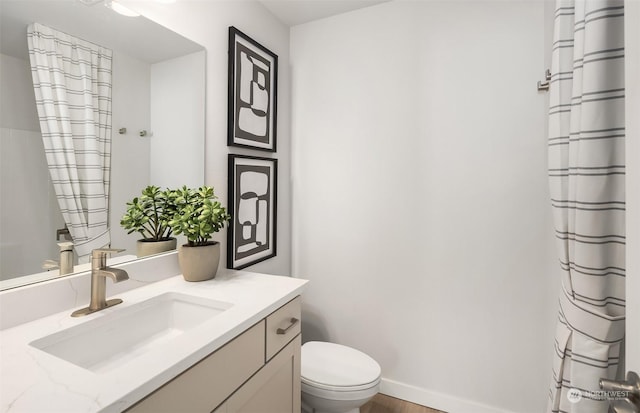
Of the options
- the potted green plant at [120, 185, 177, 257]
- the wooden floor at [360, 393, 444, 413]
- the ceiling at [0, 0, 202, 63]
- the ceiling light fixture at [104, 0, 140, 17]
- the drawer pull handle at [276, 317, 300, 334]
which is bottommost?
the wooden floor at [360, 393, 444, 413]

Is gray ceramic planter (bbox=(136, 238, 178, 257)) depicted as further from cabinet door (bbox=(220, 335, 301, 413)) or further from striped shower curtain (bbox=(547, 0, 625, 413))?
striped shower curtain (bbox=(547, 0, 625, 413))

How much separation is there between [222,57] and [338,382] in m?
1.70

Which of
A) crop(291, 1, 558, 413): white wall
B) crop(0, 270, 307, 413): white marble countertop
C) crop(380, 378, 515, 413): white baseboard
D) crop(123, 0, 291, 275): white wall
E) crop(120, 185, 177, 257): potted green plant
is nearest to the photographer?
crop(0, 270, 307, 413): white marble countertop

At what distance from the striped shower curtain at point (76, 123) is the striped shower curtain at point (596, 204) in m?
1.52

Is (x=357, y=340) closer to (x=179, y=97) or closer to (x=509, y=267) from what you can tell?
(x=509, y=267)

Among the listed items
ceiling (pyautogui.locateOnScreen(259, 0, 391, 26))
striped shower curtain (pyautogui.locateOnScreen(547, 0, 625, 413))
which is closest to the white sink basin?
striped shower curtain (pyautogui.locateOnScreen(547, 0, 625, 413))

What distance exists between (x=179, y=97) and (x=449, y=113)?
1.40 meters

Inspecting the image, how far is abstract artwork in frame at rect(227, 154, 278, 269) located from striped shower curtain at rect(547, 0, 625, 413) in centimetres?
143

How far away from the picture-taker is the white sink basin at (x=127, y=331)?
843 millimetres

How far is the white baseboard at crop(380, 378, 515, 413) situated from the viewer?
1.68 m

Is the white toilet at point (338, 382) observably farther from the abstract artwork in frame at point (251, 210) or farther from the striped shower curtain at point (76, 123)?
the striped shower curtain at point (76, 123)

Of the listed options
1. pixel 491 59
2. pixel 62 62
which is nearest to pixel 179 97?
pixel 62 62

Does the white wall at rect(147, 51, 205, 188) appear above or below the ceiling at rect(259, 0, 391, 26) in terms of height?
below

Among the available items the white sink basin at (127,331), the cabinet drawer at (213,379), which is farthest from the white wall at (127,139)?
the cabinet drawer at (213,379)
